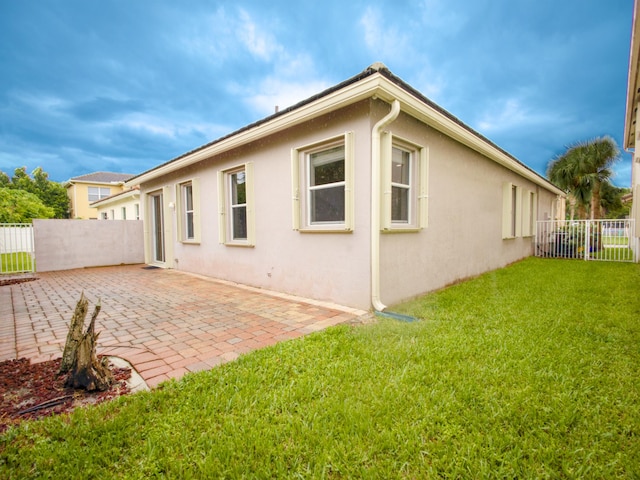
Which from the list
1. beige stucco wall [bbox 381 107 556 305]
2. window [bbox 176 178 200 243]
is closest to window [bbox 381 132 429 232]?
beige stucco wall [bbox 381 107 556 305]

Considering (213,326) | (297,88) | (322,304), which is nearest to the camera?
(213,326)

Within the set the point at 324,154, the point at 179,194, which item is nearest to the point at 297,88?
the point at 179,194

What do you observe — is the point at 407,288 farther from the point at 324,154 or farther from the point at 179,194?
the point at 179,194

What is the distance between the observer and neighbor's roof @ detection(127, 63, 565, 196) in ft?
11.9

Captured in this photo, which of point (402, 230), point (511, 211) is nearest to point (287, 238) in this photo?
point (402, 230)

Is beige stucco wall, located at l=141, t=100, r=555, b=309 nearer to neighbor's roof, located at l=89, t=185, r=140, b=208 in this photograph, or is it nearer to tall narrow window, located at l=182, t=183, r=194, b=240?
tall narrow window, located at l=182, t=183, r=194, b=240

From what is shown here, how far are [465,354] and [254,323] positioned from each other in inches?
93.8

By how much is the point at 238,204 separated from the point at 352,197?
132 inches

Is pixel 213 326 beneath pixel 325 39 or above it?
beneath

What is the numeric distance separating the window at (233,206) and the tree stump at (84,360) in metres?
4.13

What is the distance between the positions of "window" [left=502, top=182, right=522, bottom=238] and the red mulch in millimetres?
9291

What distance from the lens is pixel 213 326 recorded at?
357 centimetres

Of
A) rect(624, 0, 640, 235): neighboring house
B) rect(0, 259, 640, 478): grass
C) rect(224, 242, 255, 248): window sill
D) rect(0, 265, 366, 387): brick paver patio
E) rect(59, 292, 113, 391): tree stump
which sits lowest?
rect(0, 265, 366, 387): brick paver patio

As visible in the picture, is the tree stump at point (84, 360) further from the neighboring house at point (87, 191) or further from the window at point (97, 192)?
the window at point (97, 192)
